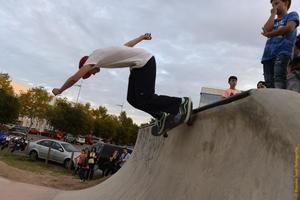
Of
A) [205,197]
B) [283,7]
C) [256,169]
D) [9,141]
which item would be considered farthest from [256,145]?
[9,141]

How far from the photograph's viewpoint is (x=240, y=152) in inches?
95.6

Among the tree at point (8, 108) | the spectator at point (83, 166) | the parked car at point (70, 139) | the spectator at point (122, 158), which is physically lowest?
the spectator at point (83, 166)

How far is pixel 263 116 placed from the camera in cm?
226

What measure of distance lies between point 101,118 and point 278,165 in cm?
7050

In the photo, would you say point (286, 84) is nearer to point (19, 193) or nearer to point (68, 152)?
point (19, 193)

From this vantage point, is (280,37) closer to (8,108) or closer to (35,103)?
(8,108)

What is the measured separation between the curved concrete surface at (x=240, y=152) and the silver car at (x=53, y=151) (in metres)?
15.1

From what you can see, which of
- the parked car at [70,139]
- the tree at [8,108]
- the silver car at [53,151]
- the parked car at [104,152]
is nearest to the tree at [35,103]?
the parked car at [70,139]

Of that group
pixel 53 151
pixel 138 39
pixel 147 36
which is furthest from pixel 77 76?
pixel 53 151

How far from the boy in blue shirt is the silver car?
596 inches

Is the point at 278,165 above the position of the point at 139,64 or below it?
below

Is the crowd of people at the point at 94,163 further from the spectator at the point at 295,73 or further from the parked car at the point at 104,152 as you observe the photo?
the spectator at the point at 295,73

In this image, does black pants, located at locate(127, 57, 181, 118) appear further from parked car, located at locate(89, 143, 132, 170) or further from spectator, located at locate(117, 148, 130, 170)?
parked car, located at locate(89, 143, 132, 170)

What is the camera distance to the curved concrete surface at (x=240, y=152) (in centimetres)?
200
